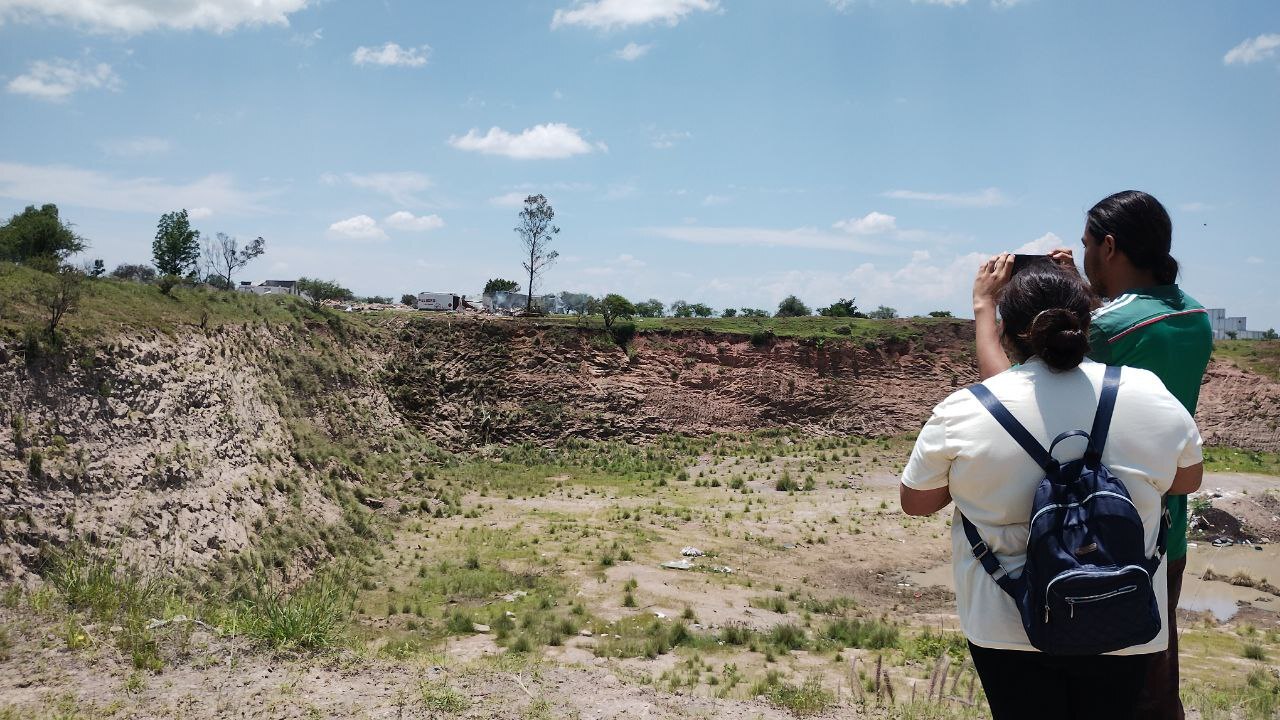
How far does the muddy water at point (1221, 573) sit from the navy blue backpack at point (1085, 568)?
13.4m

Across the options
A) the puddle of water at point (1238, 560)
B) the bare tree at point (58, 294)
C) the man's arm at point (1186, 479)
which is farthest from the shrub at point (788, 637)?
the bare tree at point (58, 294)

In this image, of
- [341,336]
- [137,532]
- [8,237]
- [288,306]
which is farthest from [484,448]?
[137,532]

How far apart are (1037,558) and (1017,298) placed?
951 mm

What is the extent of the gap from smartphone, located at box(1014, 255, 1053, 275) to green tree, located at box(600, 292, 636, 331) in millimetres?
34424

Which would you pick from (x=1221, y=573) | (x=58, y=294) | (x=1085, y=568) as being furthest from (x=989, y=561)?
(x=1221, y=573)

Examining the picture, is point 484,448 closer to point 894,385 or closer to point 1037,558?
point 894,385

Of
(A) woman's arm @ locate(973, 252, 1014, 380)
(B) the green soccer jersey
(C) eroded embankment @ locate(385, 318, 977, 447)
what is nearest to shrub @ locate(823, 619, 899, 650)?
(B) the green soccer jersey

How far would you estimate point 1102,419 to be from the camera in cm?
248

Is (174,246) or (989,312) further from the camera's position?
(174,246)

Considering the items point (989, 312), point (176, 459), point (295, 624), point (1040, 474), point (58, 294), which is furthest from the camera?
point (58, 294)

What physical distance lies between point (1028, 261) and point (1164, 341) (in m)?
0.58

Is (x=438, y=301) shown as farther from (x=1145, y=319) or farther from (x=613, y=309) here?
(x=1145, y=319)

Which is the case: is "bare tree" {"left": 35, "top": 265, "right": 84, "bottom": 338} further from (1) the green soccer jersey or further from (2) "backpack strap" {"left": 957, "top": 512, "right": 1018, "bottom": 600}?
(1) the green soccer jersey

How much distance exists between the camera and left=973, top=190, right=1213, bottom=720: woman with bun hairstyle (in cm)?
295
